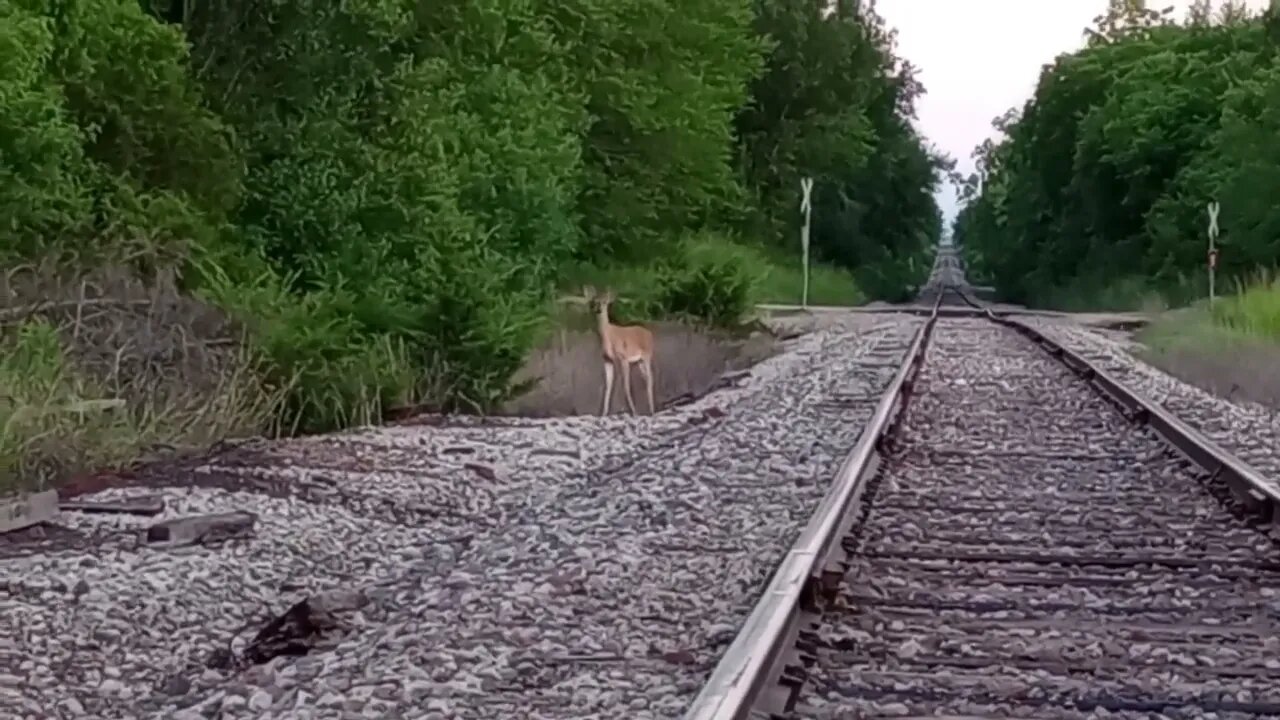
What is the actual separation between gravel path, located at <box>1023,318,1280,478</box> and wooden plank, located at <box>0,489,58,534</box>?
693cm

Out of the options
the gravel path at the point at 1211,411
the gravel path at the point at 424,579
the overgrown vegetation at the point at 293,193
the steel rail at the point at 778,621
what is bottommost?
the gravel path at the point at 1211,411

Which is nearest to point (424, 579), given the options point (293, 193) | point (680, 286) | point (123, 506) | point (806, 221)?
point (123, 506)

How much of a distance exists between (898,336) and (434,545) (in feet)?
70.7

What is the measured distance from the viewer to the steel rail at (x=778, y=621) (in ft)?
16.7

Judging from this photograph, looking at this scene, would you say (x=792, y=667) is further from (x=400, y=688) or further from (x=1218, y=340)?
(x=1218, y=340)

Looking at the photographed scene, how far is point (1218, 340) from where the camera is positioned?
83.7 ft

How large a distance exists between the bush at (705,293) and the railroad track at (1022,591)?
15495mm

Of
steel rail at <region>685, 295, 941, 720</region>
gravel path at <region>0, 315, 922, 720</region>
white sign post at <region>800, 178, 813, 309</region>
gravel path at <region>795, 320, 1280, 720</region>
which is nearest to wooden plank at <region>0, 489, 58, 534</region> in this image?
gravel path at <region>0, 315, 922, 720</region>

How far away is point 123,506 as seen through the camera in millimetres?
9570

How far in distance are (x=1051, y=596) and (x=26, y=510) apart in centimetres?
495

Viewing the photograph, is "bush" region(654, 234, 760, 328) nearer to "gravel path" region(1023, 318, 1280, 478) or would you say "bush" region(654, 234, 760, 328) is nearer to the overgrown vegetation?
the overgrown vegetation

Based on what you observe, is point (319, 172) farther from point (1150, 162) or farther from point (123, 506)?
point (1150, 162)

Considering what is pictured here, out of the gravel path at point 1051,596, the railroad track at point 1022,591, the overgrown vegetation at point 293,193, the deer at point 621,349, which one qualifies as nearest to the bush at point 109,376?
the overgrown vegetation at point 293,193

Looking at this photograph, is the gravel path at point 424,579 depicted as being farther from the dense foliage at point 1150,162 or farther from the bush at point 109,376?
the dense foliage at point 1150,162
